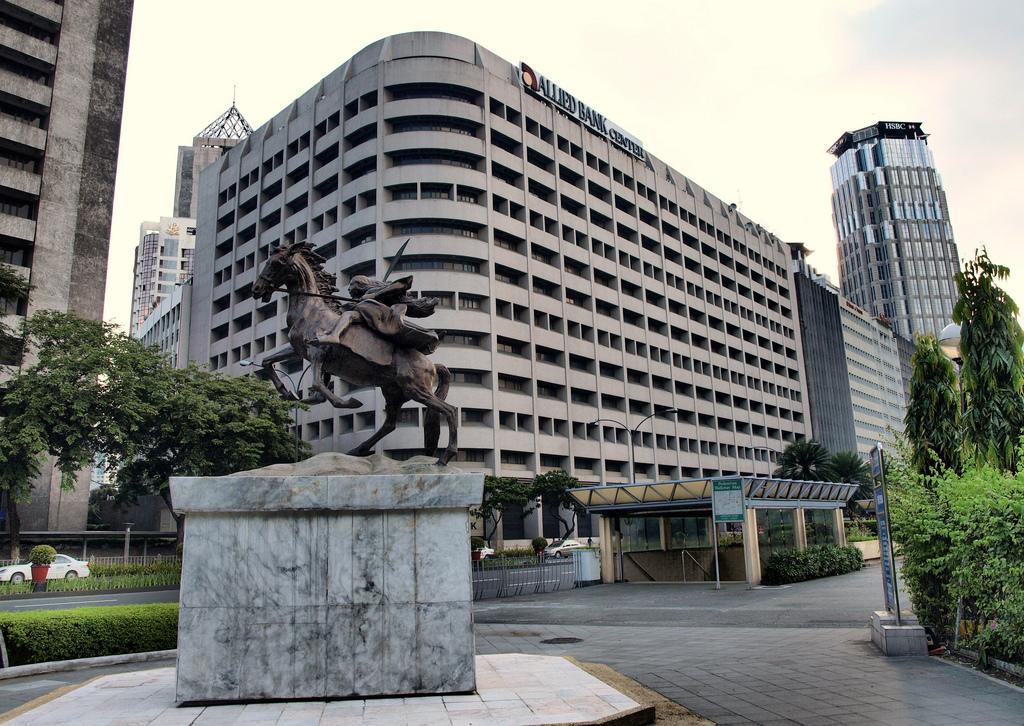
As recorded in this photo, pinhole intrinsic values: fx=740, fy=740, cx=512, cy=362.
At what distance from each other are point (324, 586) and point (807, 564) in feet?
82.0

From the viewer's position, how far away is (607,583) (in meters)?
30.6

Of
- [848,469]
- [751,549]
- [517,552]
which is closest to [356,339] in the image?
[751,549]

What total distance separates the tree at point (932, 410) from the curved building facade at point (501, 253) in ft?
128

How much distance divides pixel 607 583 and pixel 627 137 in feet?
201

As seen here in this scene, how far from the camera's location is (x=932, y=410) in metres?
18.9

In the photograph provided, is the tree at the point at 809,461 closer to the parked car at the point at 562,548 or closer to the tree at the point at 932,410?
the parked car at the point at 562,548

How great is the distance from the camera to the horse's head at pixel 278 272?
34.1ft

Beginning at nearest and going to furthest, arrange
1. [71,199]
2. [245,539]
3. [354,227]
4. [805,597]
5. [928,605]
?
1. [245,539]
2. [928,605]
3. [805,597]
4. [71,199]
5. [354,227]

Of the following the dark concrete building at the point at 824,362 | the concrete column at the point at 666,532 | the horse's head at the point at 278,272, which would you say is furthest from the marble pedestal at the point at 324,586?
the dark concrete building at the point at 824,362

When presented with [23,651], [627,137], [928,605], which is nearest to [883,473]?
[928,605]

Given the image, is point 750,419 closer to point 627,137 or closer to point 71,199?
point 627,137

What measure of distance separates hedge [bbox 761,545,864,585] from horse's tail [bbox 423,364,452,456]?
68.0 ft

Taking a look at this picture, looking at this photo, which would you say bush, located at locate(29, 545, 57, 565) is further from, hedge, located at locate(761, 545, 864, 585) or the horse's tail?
hedge, located at locate(761, 545, 864, 585)

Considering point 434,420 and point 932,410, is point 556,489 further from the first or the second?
point 434,420
